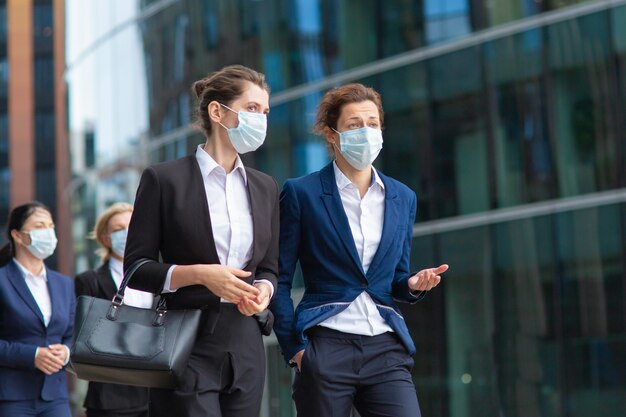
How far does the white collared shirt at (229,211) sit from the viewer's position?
4.70m

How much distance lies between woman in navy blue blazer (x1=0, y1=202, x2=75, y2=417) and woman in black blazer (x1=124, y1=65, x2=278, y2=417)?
287 cm

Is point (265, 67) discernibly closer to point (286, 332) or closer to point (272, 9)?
point (272, 9)

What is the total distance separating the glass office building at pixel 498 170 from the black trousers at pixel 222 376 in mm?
7599

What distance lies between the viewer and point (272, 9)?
59.4 ft

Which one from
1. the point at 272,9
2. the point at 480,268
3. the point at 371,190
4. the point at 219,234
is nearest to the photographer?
the point at 219,234

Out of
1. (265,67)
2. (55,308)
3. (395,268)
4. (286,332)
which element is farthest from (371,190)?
(265,67)

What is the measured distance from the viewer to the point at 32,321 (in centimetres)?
755

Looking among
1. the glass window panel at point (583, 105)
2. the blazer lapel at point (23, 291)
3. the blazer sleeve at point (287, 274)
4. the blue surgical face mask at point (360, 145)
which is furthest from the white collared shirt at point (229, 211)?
the glass window panel at point (583, 105)

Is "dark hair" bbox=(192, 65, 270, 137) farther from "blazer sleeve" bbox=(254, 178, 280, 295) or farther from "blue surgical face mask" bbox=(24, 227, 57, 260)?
"blue surgical face mask" bbox=(24, 227, 57, 260)

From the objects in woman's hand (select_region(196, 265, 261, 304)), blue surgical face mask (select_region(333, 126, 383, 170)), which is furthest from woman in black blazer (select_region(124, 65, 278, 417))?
blue surgical face mask (select_region(333, 126, 383, 170))

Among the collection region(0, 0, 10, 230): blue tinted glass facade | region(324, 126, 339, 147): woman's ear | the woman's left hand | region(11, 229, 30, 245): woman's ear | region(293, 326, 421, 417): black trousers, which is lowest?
region(293, 326, 421, 417): black trousers

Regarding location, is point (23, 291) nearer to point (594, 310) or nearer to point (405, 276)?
point (405, 276)

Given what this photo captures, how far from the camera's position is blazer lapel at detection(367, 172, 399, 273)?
16.9ft

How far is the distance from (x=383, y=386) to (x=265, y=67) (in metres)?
13.5
